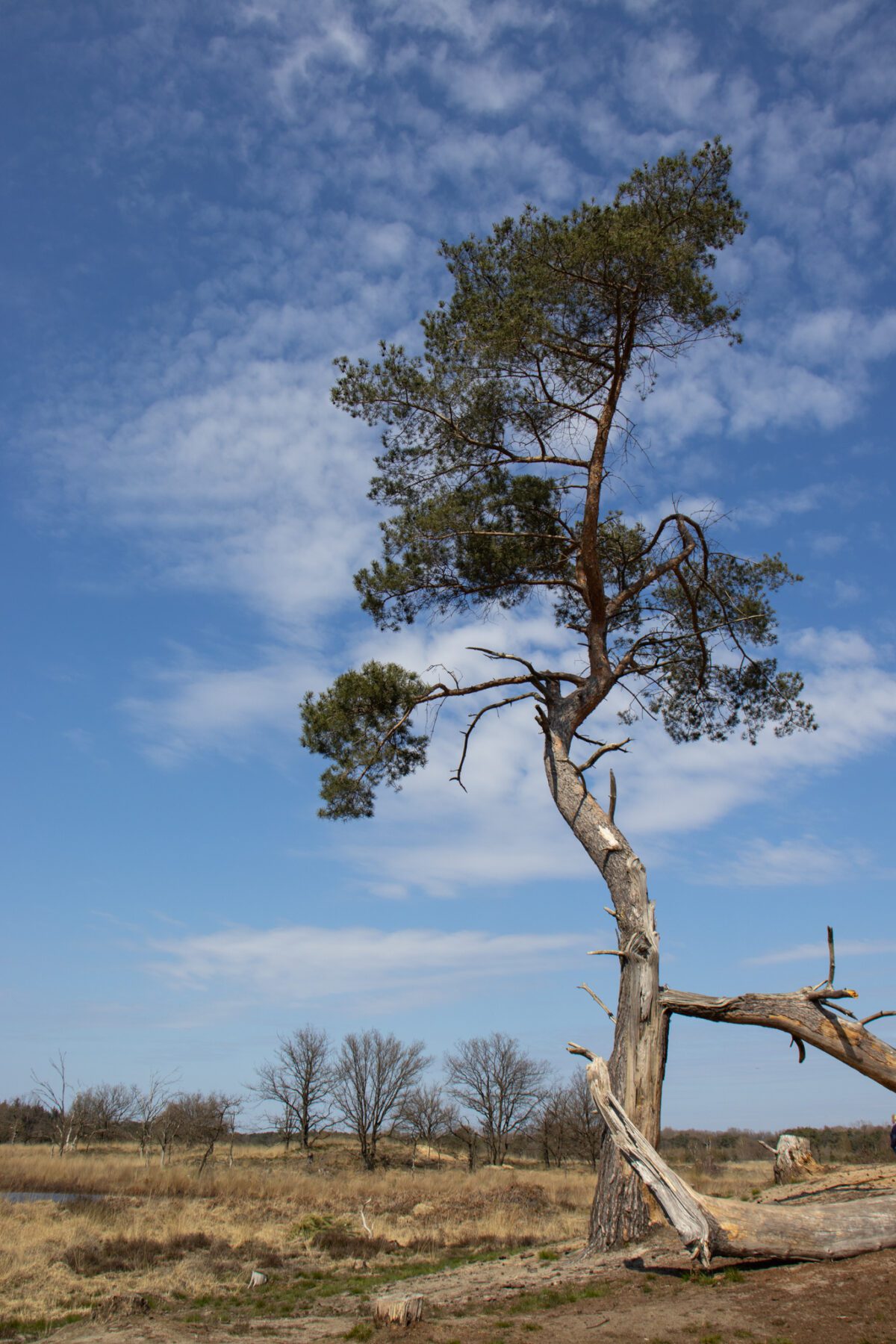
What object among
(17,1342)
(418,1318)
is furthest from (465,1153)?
(418,1318)

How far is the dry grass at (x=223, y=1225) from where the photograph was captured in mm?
14789

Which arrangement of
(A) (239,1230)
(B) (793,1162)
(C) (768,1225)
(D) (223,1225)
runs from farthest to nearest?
(D) (223,1225) < (A) (239,1230) < (B) (793,1162) < (C) (768,1225)

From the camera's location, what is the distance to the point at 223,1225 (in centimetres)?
2103

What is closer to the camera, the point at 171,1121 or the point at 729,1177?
the point at 729,1177

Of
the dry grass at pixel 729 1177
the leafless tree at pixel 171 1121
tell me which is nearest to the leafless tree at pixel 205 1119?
the leafless tree at pixel 171 1121

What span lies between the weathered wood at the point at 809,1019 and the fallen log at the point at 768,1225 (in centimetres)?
171

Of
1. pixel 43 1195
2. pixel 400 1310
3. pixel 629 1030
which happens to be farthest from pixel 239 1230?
pixel 400 1310

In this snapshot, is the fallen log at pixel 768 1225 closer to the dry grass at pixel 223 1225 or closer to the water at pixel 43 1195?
the dry grass at pixel 223 1225

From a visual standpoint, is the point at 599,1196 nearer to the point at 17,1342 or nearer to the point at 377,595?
the point at 17,1342

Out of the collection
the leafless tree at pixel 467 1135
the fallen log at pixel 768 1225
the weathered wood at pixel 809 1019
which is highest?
the weathered wood at pixel 809 1019

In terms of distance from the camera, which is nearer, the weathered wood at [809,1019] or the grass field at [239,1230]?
the weathered wood at [809,1019]

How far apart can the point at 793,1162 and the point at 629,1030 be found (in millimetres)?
7871

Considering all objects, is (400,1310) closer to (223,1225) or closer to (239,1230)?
(239,1230)

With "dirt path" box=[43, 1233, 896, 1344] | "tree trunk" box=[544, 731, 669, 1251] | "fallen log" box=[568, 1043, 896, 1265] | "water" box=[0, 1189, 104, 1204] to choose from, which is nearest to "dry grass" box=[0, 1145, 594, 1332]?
"water" box=[0, 1189, 104, 1204]
